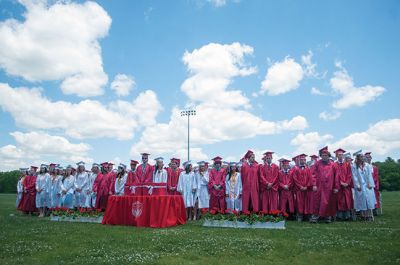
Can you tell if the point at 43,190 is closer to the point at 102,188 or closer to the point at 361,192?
the point at 102,188

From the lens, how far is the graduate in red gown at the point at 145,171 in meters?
13.6

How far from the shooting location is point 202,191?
1457cm

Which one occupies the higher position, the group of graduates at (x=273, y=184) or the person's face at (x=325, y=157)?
the person's face at (x=325, y=157)

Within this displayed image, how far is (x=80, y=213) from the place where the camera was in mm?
13711

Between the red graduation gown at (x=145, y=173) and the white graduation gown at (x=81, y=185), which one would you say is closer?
the red graduation gown at (x=145, y=173)

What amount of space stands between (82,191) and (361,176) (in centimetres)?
1217

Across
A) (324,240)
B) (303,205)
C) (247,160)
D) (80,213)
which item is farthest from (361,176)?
(80,213)

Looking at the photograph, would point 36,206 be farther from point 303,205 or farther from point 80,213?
point 303,205

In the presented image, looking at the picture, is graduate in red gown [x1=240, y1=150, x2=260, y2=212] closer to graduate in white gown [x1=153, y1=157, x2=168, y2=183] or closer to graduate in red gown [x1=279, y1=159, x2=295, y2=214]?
graduate in red gown [x1=279, y1=159, x2=295, y2=214]

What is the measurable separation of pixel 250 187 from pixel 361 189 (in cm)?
400

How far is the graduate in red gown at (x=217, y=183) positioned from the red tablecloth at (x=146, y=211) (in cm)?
223

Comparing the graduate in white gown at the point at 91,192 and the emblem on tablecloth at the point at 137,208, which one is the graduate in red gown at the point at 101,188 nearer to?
the graduate in white gown at the point at 91,192

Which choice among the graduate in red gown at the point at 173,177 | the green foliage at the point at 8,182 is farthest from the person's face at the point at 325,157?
the green foliage at the point at 8,182

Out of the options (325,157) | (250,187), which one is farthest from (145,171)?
(325,157)
